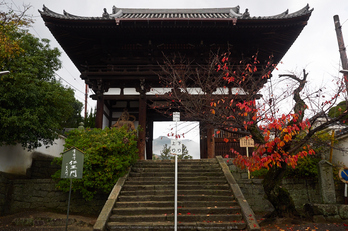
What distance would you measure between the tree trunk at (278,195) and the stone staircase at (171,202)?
2.70 ft

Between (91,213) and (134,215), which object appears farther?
(91,213)

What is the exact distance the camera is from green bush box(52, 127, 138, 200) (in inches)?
326

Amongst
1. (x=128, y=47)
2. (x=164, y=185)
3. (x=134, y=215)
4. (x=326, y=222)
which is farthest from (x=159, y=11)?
(x=326, y=222)

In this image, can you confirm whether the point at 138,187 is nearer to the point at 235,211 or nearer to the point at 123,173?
the point at 123,173

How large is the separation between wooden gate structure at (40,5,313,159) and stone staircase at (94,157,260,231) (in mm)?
2159

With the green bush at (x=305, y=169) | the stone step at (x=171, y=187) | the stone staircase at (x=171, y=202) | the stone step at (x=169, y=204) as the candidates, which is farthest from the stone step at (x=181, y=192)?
the green bush at (x=305, y=169)

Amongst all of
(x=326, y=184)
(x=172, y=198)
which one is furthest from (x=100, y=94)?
(x=326, y=184)

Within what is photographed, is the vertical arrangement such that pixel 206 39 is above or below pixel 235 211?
above

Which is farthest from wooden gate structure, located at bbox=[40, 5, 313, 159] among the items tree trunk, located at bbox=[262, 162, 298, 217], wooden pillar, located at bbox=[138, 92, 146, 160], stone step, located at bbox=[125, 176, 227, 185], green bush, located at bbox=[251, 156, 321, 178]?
tree trunk, located at bbox=[262, 162, 298, 217]

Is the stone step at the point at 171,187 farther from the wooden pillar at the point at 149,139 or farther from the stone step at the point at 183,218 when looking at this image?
the wooden pillar at the point at 149,139

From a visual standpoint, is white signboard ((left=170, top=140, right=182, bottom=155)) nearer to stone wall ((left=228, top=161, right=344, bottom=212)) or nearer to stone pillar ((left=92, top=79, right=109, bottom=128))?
stone wall ((left=228, top=161, right=344, bottom=212))

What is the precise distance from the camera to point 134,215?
7.25 meters

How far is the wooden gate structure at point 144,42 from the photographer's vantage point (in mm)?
10648

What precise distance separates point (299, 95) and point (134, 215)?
598cm
